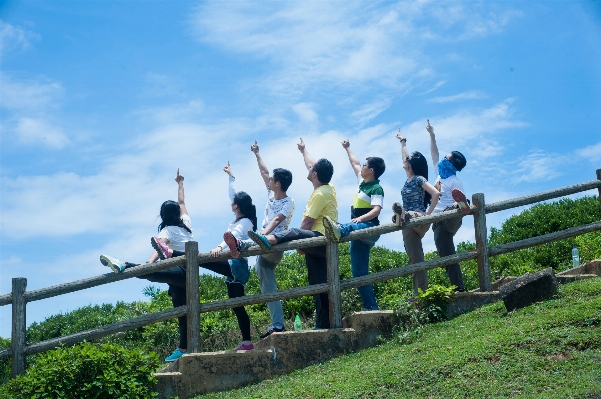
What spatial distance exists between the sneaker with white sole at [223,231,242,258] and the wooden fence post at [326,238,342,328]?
3.73 ft

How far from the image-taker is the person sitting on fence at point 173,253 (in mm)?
9594

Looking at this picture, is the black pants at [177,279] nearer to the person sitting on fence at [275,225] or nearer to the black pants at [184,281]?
the black pants at [184,281]

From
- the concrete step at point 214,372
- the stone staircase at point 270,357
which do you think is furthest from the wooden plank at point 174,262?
the concrete step at point 214,372

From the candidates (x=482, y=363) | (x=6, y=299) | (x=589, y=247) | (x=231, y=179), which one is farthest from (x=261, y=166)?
(x=589, y=247)

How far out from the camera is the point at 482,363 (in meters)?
7.52

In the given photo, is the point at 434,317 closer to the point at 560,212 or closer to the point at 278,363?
the point at 278,363

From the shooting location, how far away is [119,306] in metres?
15.1

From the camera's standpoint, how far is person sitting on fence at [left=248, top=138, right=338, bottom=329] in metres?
9.57

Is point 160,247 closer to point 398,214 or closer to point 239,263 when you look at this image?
point 239,263

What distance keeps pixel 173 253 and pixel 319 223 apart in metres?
1.95

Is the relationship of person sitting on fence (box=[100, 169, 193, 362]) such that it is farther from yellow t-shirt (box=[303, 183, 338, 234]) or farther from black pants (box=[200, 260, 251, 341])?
yellow t-shirt (box=[303, 183, 338, 234])

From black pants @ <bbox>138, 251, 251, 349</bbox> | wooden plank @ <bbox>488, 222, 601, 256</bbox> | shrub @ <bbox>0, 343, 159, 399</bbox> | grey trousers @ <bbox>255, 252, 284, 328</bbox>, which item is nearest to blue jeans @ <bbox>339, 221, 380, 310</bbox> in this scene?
grey trousers @ <bbox>255, 252, 284, 328</bbox>

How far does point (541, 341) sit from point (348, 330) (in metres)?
2.48

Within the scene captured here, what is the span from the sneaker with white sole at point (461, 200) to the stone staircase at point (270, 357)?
4.01 ft
